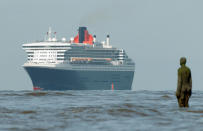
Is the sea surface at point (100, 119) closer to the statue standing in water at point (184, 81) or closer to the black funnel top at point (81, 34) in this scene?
the statue standing in water at point (184, 81)

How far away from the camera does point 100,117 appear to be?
15883 millimetres

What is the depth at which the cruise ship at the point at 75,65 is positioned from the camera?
113312 millimetres

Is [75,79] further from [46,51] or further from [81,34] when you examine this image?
[81,34]

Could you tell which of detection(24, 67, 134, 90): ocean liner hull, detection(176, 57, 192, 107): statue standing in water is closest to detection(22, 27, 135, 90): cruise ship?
detection(24, 67, 134, 90): ocean liner hull

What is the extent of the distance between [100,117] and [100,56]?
107m

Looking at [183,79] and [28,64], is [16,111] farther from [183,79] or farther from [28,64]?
[28,64]

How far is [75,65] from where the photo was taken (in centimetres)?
11762

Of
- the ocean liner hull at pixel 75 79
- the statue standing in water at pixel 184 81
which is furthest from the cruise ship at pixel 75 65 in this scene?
the statue standing in water at pixel 184 81

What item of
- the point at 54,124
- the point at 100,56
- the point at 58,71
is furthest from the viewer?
the point at 100,56

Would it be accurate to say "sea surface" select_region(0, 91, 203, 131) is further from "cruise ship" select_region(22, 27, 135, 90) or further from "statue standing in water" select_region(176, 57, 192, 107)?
"cruise ship" select_region(22, 27, 135, 90)

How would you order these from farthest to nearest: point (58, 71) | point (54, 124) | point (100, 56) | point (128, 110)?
point (100, 56) → point (58, 71) → point (128, 110) → point (54, 124)

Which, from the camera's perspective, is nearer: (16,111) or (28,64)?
(16,111)

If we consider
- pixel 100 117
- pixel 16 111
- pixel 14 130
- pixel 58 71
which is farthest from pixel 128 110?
pixel 58 71

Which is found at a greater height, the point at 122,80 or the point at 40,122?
the point at 40,122
